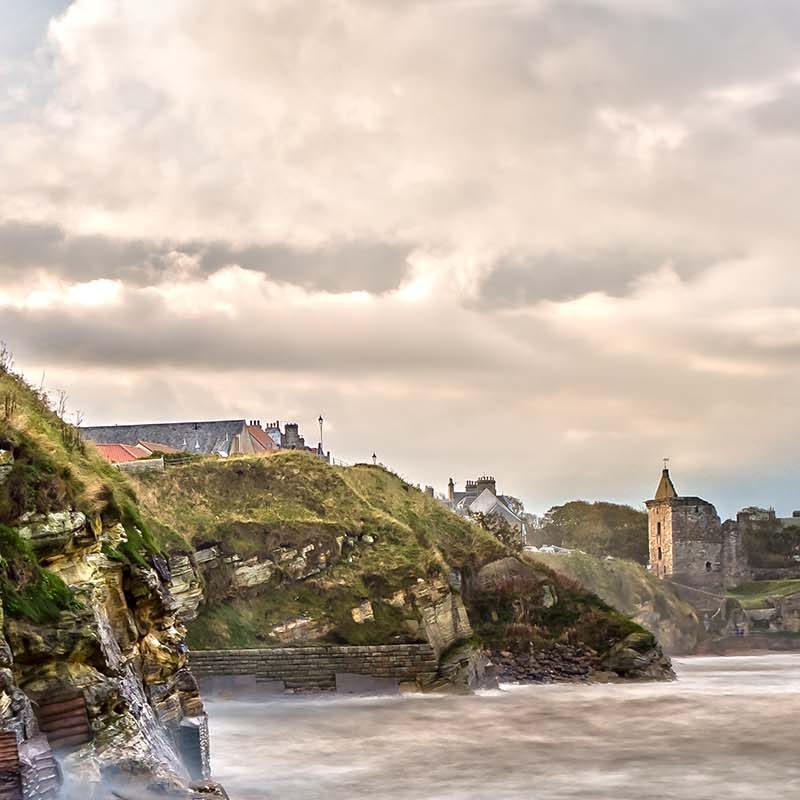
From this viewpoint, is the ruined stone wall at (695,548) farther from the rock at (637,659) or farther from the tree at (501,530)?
the rock at (637,659)

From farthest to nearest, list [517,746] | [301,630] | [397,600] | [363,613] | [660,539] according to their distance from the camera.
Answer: [660,539], [397,600], [363,613], [301,630], [517,746]

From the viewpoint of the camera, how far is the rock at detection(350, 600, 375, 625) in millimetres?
49219

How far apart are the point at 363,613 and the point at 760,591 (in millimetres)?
70214

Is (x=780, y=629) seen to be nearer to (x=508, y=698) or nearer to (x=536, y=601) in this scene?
(x=536, y=601)

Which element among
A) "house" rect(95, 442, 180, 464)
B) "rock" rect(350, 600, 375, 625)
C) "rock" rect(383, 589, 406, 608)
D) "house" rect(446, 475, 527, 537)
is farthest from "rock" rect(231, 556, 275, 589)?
"house" rect(446, 475, 527, 537)

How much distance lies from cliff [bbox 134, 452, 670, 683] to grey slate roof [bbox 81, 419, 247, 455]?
1859cm

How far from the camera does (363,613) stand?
49.5m

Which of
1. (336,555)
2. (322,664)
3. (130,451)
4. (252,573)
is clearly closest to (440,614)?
(336,555)

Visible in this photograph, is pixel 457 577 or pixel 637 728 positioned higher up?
pixel 457 577

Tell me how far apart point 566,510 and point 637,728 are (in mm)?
97136

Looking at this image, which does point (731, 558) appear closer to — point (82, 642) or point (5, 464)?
point (5, 464)

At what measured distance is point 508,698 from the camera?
4734cm

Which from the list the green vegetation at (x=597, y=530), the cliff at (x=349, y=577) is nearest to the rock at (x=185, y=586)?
the cliff at (x=349, y=577)

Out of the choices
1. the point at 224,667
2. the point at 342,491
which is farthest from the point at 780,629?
the point at 224,667
